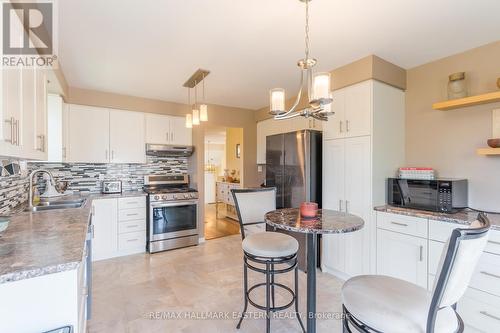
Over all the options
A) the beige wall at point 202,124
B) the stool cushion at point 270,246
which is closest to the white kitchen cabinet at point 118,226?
the beige wall at point 202,124

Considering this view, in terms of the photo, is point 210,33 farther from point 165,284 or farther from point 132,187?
point 132,187

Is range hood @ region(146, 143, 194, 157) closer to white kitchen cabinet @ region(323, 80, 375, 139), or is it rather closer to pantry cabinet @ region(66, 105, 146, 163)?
pantry cabinet @ region(66, 105, 146, 163)

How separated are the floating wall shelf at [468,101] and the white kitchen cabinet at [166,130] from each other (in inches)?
138

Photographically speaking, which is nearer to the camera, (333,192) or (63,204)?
(63,204)

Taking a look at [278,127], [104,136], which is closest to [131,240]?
[104,136]

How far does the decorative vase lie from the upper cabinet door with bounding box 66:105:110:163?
14.1 feet

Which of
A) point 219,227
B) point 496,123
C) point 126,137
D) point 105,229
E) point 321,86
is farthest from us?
point 219,227

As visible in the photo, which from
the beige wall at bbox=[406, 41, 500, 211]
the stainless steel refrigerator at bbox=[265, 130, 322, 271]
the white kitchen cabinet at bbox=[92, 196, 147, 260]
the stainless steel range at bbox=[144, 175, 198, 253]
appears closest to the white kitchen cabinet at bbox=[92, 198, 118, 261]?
the white kitchen cabinet at bbox=[92, 196, 147, 260]

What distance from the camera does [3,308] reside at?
85cm

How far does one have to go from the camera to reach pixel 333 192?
2.88 m

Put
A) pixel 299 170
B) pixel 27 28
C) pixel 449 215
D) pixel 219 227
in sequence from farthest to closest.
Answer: pixel 219 227, pixel 299 170, pixel 449 215, pixel 27 28

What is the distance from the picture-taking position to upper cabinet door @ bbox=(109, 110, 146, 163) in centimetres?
368

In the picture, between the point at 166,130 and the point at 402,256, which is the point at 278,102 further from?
the point at 166,130

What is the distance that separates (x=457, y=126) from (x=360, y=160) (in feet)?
3.24
